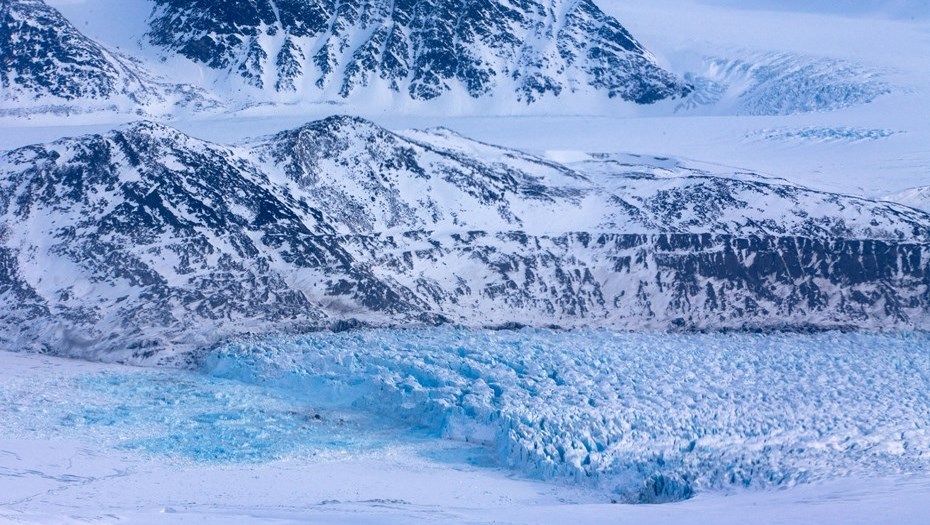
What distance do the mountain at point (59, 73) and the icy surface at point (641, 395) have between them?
114 ft

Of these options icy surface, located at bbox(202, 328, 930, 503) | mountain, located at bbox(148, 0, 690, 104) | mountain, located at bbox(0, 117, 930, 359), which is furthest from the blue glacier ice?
mountain, located at bbox(148, 0, 690, 104)

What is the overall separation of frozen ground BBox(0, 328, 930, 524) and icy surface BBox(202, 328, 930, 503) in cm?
6

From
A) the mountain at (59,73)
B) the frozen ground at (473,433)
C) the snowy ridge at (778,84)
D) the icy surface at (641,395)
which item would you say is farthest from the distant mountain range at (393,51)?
the frozen ground at (473,433)

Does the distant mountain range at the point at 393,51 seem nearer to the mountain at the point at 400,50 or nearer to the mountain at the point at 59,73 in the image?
the mountain at the point at 400,50

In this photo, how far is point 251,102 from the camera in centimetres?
6297

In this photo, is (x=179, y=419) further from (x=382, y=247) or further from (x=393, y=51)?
(x=393, y=51)

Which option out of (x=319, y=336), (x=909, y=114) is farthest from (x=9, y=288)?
(x=909, y=114)

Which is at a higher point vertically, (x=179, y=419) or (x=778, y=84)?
(x=778, y=84)

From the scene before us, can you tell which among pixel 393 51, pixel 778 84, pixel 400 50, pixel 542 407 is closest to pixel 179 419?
pixel 542 407

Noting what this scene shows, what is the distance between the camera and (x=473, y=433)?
80.0ft

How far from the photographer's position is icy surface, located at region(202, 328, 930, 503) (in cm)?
2266

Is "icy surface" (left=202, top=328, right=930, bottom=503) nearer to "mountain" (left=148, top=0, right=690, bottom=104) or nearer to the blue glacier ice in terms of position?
the blue glacier ice

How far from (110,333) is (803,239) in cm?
2036

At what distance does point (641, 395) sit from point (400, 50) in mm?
45652
